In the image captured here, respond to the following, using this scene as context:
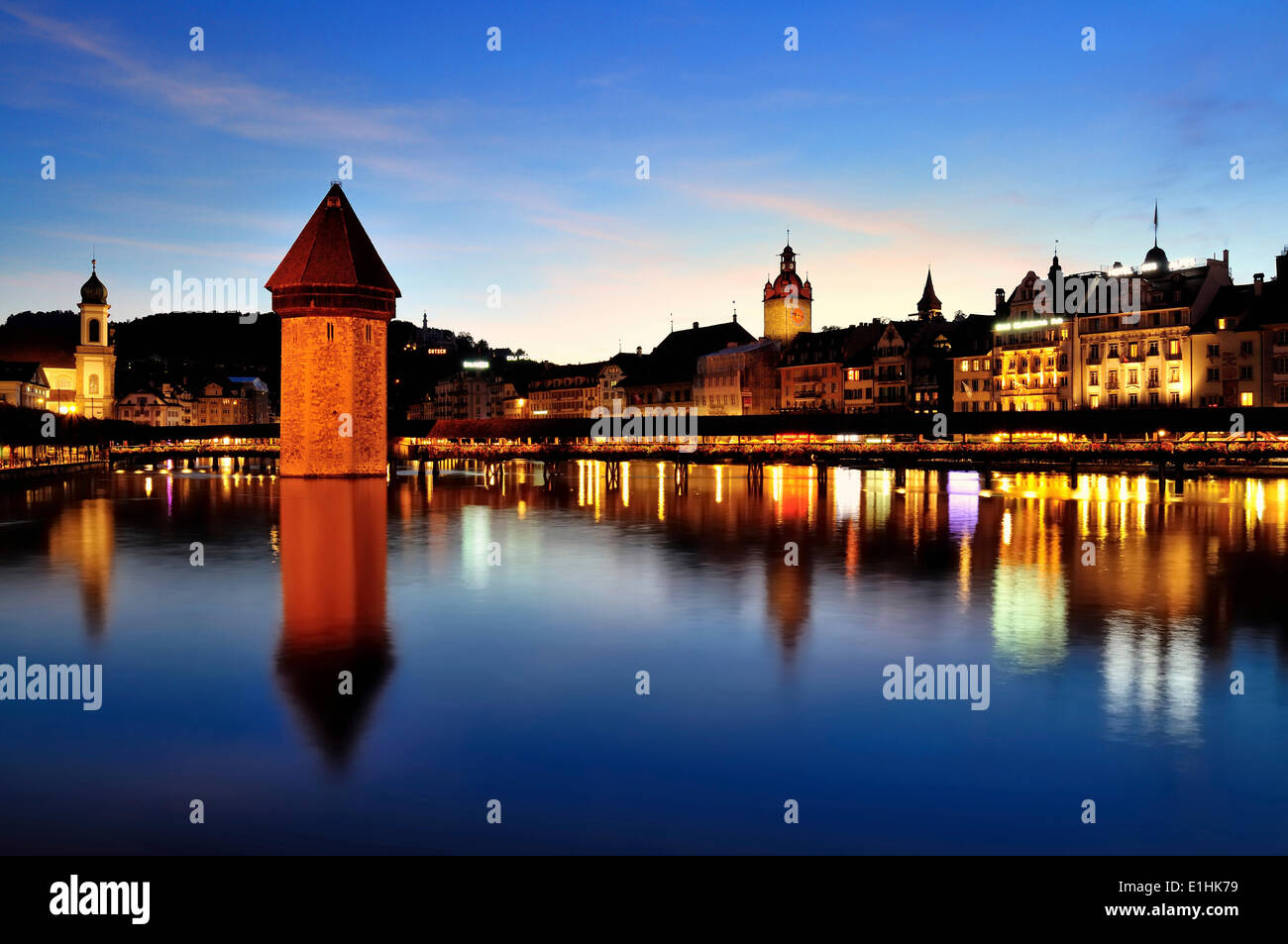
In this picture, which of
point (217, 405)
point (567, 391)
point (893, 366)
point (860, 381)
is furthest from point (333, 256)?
point (217, 405)

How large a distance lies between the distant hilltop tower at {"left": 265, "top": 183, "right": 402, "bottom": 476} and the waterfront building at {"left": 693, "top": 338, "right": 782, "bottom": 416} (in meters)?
60.1

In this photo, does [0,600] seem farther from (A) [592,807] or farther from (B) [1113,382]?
(B) [1113,382]

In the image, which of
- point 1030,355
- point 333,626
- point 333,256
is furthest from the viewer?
point 1030,355

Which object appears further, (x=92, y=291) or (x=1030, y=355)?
(x=92, y=291)

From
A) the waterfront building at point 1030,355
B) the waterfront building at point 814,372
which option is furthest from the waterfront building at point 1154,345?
the waterfront building at point 814,372

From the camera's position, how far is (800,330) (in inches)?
4801

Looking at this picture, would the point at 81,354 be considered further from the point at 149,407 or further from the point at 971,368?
the point at 971,368

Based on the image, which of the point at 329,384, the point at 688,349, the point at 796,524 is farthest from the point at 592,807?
the point at 688,349

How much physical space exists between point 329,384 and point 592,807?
55.1 meters

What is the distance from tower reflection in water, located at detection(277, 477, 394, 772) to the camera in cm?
982

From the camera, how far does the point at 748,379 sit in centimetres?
11650

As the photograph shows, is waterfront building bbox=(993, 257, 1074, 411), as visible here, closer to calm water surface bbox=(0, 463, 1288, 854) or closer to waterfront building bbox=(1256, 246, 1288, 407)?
waterfront building bbox=(1256, 246, 1288, 407)

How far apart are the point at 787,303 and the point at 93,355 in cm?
7918

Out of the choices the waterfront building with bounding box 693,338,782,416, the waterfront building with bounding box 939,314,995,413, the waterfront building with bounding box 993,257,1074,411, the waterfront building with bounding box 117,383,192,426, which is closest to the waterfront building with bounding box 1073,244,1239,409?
the waterfront building with bounding box 993,257,1074,411
